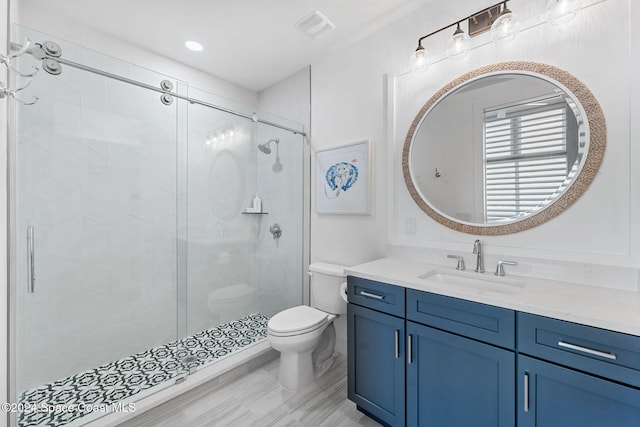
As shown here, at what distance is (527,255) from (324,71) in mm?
2073

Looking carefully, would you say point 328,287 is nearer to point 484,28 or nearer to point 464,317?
point 464,317

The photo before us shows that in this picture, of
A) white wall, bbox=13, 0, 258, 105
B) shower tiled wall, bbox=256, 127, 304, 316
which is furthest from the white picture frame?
white wall, bbox=13, 0, 258, 105

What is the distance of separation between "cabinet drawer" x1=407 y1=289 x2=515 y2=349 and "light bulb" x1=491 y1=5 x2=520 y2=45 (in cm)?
141

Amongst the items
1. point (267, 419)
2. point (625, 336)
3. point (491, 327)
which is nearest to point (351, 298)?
point (491, 327)

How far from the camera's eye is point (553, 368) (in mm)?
963

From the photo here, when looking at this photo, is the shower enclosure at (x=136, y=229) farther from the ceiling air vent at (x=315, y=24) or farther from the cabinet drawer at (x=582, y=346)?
the cabinet drawer at (x=582, y=346)

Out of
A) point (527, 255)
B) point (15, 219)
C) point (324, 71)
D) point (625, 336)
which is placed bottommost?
point (625, 336)

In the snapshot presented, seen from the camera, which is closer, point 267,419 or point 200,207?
point 267,419

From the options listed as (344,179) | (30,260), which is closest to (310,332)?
(344,179)

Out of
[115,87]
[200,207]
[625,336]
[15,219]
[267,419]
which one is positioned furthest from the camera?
[200,207]

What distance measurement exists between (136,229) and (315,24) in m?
2.08

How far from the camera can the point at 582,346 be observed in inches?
35.8

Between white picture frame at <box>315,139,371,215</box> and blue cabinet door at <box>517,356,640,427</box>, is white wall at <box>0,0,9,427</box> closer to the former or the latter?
white picture frame at <box>315,139,371,215</box>

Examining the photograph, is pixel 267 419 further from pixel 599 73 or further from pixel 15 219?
pixel 599 73
